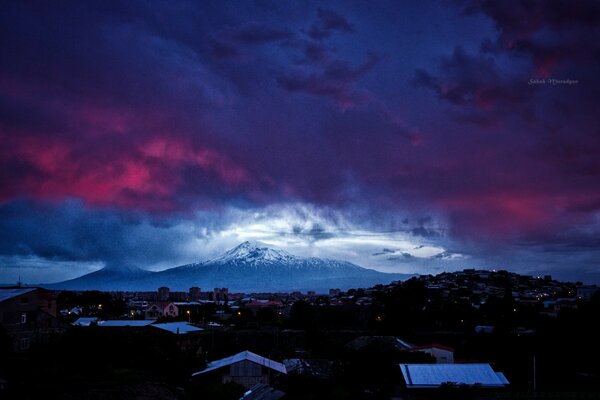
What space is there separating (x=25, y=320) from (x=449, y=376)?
2888 centimetres

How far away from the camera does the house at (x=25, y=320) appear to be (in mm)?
33625

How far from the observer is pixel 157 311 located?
71.6m

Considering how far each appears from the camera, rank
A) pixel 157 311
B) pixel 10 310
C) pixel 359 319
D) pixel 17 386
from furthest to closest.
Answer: pixel 157 311, pixel 359 319, pixel 10 310, pixel 17 386

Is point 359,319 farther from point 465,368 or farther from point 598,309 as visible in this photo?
point 465,368

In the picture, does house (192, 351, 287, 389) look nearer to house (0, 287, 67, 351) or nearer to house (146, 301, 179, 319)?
house (0, 287, 67, 351)

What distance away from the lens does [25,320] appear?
3472cm

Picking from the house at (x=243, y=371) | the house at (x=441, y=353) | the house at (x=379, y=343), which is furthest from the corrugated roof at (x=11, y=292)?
the house at (x=441, y=353)

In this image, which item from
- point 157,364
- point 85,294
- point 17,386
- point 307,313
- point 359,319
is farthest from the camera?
point 85,294

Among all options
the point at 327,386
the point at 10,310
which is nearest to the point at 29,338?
the point at 10,310

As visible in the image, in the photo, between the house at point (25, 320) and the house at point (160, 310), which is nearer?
the house at point (25, 320)

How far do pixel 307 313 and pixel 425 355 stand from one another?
2598 centimetres

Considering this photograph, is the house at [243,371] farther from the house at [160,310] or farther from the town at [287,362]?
the house at [160,310]

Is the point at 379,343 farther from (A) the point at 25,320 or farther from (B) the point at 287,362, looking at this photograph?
(A) the point at 25,320

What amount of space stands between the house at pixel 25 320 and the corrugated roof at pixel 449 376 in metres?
25.5
